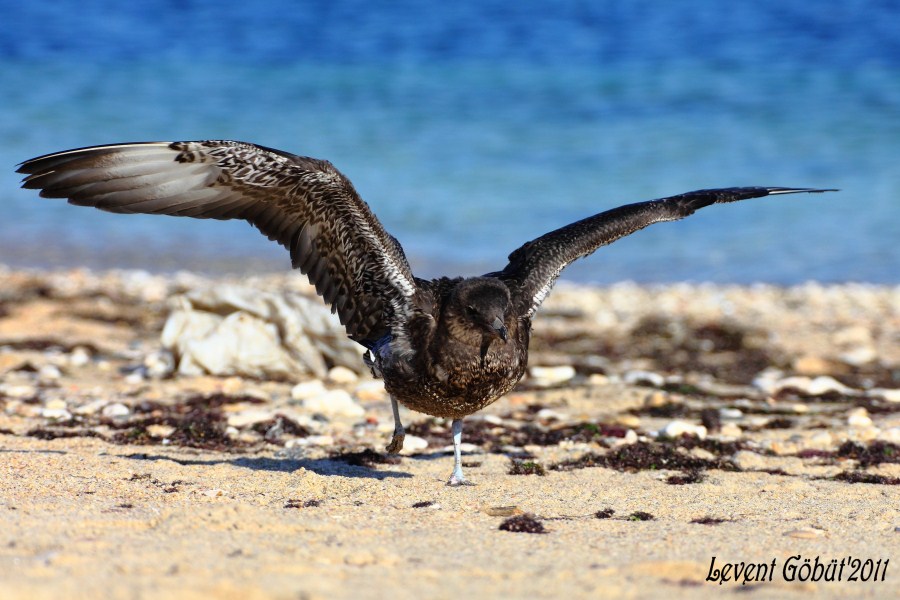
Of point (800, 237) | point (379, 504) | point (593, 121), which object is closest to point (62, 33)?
point (593, 121)

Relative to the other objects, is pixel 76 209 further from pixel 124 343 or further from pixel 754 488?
pixel 754 488

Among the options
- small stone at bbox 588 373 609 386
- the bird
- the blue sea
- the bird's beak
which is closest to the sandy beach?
small stone at bbox 588 373 609 386

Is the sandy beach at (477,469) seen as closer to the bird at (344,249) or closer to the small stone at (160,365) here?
the small stone at (160,365)

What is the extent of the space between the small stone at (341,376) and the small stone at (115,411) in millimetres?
1942

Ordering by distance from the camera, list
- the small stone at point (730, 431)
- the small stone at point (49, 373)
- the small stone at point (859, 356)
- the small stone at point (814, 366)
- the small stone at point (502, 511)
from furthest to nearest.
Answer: the small stone at point (859, 356) < the small stone at point (814, 366) < the small stone at point (49, 373) < the small stone at point (730, 431) < the small stone at point (502, 511)

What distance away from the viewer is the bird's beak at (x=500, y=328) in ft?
19.4

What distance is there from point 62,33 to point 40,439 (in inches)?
1134

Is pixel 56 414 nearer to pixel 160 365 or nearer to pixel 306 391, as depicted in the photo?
pixel 160 365

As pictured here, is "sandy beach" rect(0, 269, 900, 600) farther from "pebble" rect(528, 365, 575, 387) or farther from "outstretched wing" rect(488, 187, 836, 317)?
"outstretched wing" rect(488, 187, 836, 317)

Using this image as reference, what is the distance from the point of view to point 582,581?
152 inches

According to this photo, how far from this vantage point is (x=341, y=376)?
29.8 ft

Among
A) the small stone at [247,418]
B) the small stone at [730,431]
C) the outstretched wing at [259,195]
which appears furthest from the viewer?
the small stone at [730,431]

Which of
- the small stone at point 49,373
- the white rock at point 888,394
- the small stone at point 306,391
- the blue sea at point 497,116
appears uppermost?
the blue sea at point 497,116

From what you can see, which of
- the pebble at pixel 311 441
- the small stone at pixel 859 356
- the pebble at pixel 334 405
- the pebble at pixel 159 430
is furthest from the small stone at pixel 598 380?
the pebble at pixel 159 430
